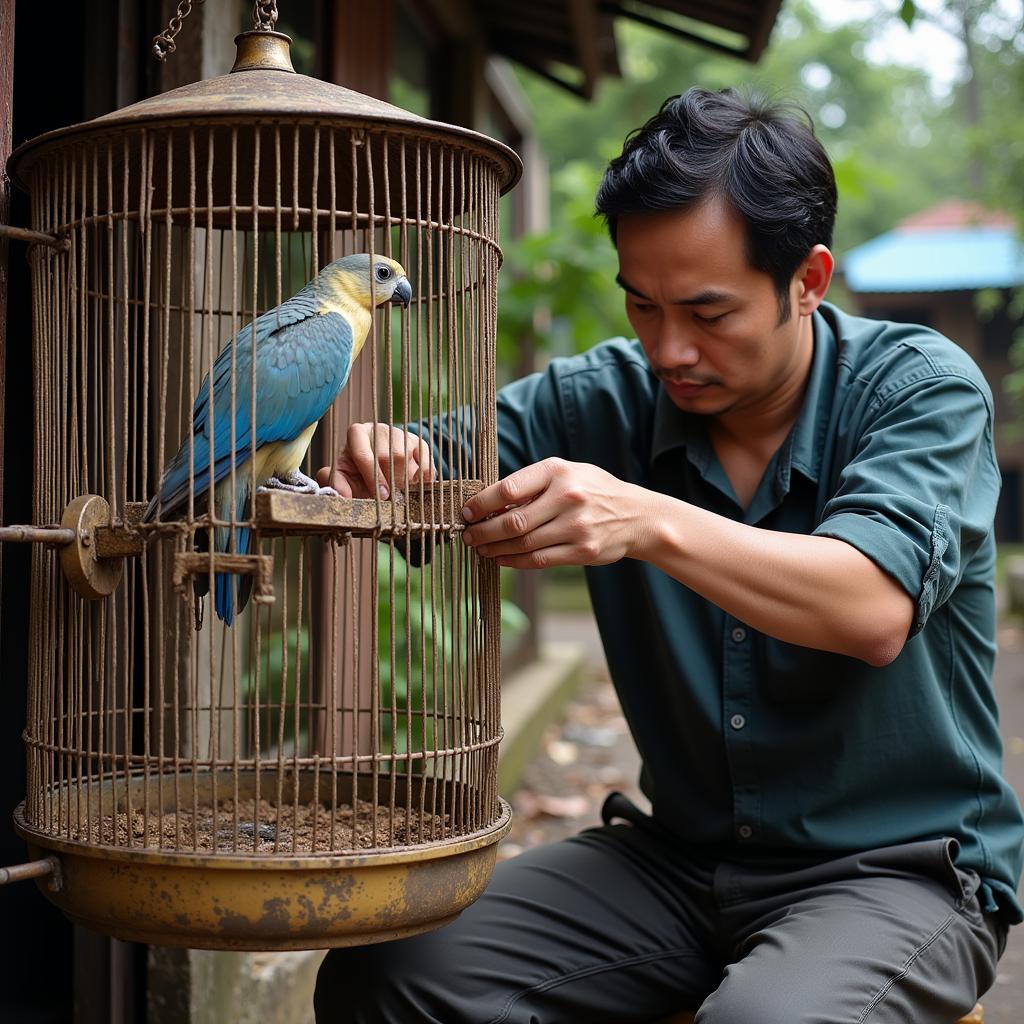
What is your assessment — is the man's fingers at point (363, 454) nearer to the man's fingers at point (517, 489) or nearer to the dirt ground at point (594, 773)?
the man's fingers at point (517, 489)

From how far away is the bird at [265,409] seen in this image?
6.21 feet

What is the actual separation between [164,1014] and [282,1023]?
0.57 m

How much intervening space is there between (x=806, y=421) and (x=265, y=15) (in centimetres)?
128

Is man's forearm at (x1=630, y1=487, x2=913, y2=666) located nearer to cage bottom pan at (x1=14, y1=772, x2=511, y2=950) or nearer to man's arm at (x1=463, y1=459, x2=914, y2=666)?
man's arm at (x1=463, y1=459, x2=914, y2=666)

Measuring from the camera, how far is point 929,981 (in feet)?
6.82

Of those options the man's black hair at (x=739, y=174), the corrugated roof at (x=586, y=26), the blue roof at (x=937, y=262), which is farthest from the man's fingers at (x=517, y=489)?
the blue roof at (x=937, y=262)

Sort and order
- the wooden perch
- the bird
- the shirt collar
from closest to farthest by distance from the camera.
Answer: the wooden perch → the bird → the shirt collar

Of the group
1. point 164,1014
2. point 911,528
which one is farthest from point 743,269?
point 164,1014

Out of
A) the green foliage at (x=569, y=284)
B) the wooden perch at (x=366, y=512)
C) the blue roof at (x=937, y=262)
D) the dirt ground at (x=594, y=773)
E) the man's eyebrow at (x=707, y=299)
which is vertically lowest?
the dirt ground at (x=594, y=773)

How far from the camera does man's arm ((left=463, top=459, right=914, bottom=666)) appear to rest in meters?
1.93

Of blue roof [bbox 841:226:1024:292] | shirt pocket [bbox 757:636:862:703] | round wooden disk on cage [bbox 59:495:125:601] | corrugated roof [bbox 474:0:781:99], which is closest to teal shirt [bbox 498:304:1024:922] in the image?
shirt pocket [bbox 757:636:862:703]

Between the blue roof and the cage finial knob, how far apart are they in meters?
17.8

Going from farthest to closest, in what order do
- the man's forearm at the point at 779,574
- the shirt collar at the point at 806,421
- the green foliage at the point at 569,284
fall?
1. the green foliage at the point at 569,284
2. the shirt collar at the point at 806,421
3. the man's forearm at the point at 779,574

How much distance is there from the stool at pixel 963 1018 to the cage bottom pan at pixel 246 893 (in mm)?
821
